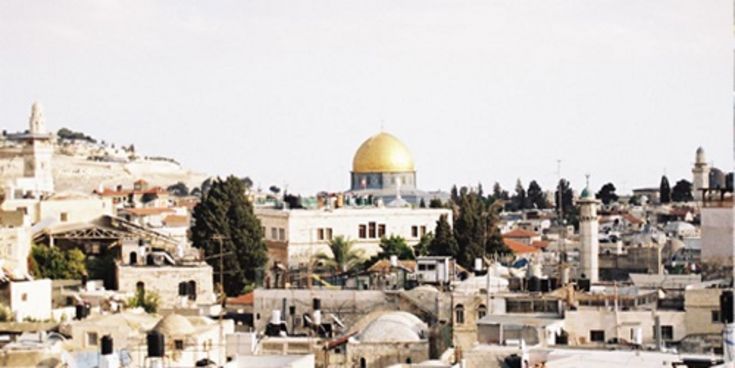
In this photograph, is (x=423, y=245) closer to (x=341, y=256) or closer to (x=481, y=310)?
(x=341, y=256)

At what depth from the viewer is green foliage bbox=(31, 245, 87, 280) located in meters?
25.5

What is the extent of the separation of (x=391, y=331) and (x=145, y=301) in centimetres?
765

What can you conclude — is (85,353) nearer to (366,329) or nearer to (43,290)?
(366,329)

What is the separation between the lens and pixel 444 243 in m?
32.8

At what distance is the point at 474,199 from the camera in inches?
1377

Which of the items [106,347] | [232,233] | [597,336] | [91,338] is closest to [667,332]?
[597,336]

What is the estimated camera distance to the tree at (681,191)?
63.6 metres

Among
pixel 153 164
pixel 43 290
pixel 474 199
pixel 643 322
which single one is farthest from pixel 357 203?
pixel 153 164

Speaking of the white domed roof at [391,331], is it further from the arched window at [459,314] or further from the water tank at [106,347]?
the water tank at [106,347]

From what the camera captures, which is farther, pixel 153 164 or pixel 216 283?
pixel 153 164

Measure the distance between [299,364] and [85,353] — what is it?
8.47 ft

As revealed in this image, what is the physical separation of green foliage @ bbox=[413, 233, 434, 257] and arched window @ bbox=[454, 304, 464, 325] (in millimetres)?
15861

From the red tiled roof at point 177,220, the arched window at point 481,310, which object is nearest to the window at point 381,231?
the red tiled roof at point 177,220

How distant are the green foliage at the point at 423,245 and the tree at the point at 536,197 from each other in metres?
32.0
